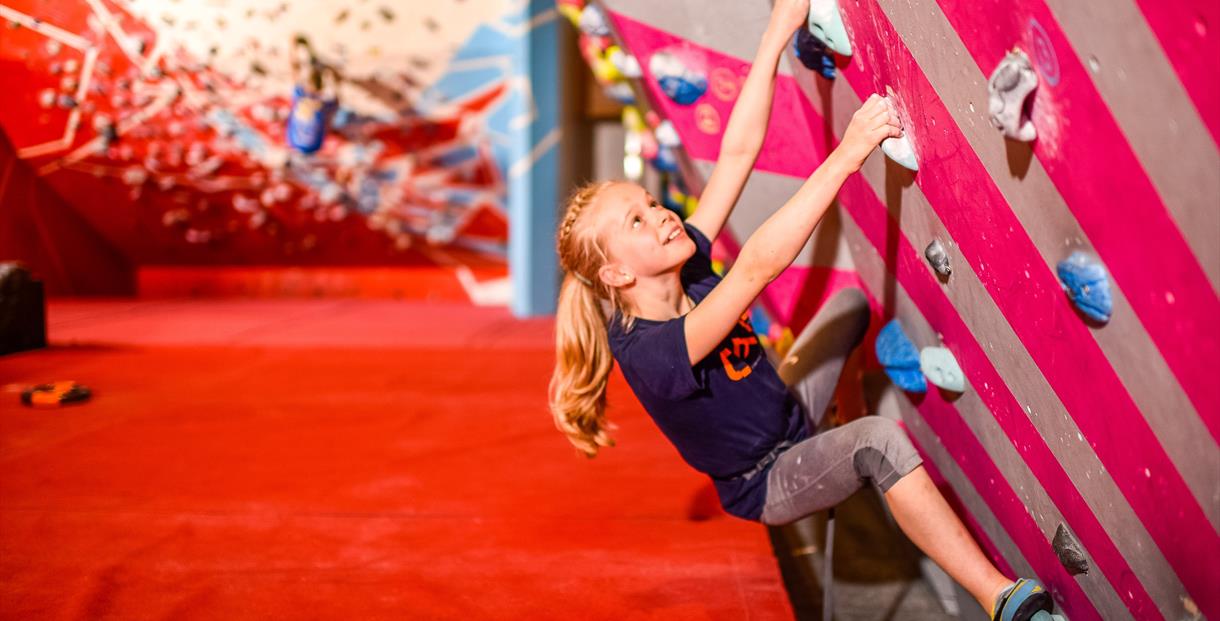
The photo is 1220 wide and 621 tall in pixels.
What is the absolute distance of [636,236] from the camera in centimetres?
153

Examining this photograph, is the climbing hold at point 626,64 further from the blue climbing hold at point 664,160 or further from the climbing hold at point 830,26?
the climbing hold at point 830,26

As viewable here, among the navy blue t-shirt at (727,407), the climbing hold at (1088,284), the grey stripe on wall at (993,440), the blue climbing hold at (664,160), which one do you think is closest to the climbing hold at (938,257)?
the grey stripe on wall at (993,440)

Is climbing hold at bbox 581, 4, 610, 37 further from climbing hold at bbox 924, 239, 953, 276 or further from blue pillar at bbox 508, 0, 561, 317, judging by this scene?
blue pillar at bbox 508, 0, 561, 317

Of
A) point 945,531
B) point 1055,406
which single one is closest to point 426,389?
point 945,531

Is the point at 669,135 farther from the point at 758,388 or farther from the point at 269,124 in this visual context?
the point at 269,124

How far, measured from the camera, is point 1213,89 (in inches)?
26.1

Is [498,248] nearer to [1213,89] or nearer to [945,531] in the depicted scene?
[945,531]

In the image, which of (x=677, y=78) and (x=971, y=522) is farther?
(x=677, y=78)

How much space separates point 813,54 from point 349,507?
133cm

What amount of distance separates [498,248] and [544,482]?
396cm

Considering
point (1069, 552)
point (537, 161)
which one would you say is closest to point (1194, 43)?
point (1069, 552)

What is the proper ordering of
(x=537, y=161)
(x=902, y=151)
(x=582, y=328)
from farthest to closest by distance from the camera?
(x=537, y=161) < (x=582, y=328) < (x=902, y=151)

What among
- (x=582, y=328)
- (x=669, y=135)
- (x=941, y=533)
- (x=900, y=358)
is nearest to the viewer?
(x=941, y=533)

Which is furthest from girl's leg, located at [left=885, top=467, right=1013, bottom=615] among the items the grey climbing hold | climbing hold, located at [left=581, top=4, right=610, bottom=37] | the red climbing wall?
the red climbing wall
